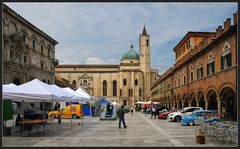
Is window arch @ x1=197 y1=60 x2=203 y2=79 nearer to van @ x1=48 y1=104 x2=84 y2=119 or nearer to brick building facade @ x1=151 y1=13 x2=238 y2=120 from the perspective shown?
brick building facade @ x1=151 y1=13 x2=238 y2=120

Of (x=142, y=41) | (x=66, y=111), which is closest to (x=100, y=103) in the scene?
(x=66, y=111)

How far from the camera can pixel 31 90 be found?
1583cm

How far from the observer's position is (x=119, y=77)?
111 m

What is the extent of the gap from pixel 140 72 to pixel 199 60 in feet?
259

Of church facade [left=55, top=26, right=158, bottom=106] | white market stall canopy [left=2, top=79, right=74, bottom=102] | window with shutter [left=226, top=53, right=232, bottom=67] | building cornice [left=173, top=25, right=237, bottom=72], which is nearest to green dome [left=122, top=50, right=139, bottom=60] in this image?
church facade [left=55, top=26, right=158, bottom=106]

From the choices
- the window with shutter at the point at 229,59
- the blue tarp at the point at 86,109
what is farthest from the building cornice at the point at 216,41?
the blue tarp at the point at 86,109

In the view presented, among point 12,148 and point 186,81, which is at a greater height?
point 186,81

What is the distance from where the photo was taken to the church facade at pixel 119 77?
109625 mm

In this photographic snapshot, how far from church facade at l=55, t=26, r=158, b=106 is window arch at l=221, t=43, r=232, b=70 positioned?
3328 inches

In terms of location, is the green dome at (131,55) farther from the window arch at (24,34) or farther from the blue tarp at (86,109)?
the window arch at (24,34)

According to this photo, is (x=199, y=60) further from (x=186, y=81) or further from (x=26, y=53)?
(x=26, y=53)

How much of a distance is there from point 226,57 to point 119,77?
286ft

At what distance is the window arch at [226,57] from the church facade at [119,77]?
84.5 m

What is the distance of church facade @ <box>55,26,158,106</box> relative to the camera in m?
110
